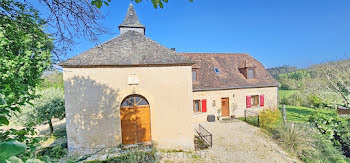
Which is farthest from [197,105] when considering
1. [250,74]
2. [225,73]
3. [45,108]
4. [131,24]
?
[45,108]

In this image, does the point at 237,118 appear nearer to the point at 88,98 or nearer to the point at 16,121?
the point at 88,98

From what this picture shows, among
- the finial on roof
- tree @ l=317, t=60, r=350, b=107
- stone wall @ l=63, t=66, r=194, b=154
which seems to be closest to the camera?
stone wall @ l=63, t=66, r=194, b=154

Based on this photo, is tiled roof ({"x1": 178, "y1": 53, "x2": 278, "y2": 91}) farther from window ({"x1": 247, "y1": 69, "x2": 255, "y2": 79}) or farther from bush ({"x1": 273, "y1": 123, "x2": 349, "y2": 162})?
bush ({"x1": 273, "y1": 123, "x2": 349, "y2": 162})

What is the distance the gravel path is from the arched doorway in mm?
3315

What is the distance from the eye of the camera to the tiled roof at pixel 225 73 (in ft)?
44.0

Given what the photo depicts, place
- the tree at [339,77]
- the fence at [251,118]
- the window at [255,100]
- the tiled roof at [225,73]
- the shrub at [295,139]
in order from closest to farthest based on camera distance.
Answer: the shrub at [295,139] → the tree at [339,77] → the fence at [251,118] → the tiled roof at [225,73] → the window at [255,100]

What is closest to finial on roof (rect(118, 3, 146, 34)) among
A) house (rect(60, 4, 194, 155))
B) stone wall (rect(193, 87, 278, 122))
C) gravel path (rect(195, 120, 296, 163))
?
house (rect(60, 4, 194, 155))

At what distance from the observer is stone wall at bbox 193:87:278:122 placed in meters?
13.0

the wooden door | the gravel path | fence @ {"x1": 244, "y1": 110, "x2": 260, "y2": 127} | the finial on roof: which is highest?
the finial on roof

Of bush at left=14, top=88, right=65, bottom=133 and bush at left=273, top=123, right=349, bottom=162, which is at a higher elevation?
bush at left=14, top=88, right=65, bottom=133

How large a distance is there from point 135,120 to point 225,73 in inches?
430

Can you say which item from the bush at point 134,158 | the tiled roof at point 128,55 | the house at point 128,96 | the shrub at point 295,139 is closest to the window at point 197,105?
the house at point 128,96

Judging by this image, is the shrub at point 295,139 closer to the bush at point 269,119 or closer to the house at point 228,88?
the bush at point 269,119

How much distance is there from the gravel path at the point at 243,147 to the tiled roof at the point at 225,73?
428 centimetres
